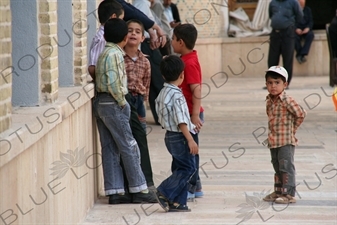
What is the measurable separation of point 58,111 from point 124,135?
4.36 ft

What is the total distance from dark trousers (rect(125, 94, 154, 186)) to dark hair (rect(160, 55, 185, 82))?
56 cm

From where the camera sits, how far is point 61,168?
5.06 metres

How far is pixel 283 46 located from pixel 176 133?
9242 mm

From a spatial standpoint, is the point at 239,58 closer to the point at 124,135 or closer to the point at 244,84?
the point at 244,84

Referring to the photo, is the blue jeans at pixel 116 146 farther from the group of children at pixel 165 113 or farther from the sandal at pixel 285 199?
the sandal at pixel 285 199

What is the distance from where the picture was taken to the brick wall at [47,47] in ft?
16.0

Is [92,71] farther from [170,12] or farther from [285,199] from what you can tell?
[170,12]

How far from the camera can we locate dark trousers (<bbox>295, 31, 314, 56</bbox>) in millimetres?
17422

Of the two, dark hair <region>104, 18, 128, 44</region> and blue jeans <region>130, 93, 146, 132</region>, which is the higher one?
dark hair <region>104, 18, 128, 44</region>

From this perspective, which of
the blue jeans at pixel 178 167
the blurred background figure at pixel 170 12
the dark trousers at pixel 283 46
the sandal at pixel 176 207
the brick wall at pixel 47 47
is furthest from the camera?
the dark trousers at pixel 283 46

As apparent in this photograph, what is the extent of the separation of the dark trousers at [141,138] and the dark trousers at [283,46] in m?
8.65

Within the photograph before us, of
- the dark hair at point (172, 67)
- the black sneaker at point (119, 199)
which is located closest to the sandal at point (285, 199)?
the black sneaker at point (119, 199)

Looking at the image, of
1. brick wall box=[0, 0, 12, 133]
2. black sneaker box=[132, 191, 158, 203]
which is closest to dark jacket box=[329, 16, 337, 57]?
black sneaker box=[132, 191, 158, 203]

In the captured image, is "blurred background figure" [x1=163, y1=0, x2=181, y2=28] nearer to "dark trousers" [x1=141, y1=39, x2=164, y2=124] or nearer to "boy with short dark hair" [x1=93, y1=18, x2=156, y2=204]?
"dark trousers" [x1=141, y1=39, x2=164, y2=124]
